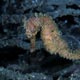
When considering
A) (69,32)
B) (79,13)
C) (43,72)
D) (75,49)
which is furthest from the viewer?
(79,13)

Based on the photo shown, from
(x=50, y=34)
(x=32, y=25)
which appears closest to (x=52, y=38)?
(x=50, y=34)

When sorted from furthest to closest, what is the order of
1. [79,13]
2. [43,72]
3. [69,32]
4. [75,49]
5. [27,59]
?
1. [79,13]
2. [69,32]
3. [27,59]
4. [43,72]
5. [75,49]

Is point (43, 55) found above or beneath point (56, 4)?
beneath

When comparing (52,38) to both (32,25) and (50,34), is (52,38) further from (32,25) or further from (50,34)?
(32,25)

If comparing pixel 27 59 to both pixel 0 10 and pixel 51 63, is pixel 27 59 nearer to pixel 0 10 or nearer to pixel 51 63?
pixel 51 63

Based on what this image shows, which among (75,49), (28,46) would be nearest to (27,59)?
(28,46)

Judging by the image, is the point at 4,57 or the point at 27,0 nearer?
the point at 4,57

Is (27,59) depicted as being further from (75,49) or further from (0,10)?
(0,10)
